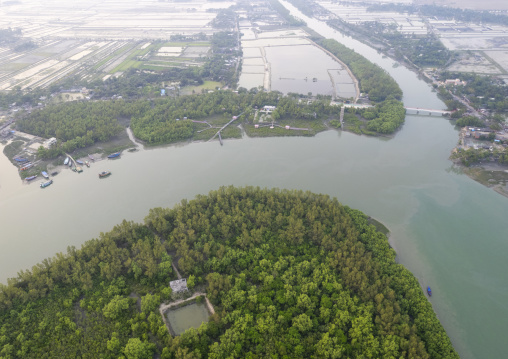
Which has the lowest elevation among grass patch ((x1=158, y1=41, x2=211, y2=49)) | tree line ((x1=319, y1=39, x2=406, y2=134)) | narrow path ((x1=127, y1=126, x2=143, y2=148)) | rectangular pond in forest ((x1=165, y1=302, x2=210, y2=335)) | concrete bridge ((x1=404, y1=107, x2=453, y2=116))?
rectangular pond in forest ((x1=165, y1=302, x2=210, y2=335))

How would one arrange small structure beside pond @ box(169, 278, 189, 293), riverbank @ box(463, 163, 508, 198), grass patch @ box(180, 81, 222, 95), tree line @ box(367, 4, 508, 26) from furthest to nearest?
1. tree line @ box(367, 4, 508, 26)
2. grass patch @ box(180, 81, 222, 95)
3. riverbank @ box(463, 163, 508, 198)
4. small structure beside pond @ box(169, 278, 189, 293)

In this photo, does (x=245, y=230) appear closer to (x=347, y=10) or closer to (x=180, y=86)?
(x=180, y=86)

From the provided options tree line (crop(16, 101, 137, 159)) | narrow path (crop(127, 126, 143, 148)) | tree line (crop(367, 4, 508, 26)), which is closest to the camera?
tree line (crop(16, 101, 137, 159))

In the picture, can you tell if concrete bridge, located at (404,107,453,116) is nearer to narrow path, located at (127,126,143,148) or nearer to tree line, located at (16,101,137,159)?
narrow path, located at (127,126,143,148)

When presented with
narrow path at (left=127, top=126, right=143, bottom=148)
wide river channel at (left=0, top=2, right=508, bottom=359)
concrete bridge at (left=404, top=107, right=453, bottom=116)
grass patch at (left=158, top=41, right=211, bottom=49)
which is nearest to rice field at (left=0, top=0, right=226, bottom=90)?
grass patch at (left=158, top=41, right=211, bottom=49)

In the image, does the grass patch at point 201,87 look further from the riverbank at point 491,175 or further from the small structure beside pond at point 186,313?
the riverbank at point 491,175

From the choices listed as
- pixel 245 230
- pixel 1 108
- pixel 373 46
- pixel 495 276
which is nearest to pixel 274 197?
pixel 245 230

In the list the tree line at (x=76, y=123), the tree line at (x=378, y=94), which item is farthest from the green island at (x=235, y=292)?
the tree line at (x=378, y=94)
